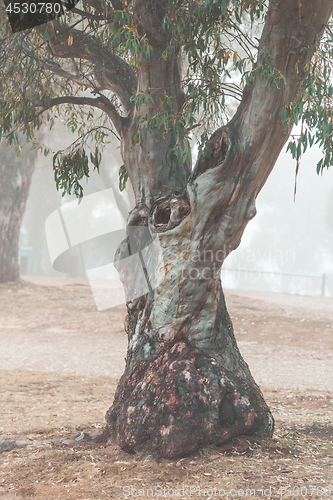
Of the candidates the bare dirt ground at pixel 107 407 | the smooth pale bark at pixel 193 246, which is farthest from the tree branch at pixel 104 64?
the bare dirt ground at pixel 107 407

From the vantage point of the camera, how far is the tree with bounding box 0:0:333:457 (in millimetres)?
3924

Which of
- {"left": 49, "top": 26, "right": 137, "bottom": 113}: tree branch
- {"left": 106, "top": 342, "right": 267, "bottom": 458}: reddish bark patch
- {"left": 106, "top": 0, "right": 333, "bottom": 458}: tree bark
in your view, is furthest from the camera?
{"left": 49, "top": 26, "right": 137, "bottom": 113}: tree branch

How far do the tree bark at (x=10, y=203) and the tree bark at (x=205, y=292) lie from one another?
456 inches

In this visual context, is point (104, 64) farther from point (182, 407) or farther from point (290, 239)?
point (290, 239)

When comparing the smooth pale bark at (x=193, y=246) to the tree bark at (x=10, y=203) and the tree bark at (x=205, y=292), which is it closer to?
the tree bark at (x=205, y=292)

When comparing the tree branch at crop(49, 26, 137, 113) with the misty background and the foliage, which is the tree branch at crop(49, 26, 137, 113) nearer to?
the foliage

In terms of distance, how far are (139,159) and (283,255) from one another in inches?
2123

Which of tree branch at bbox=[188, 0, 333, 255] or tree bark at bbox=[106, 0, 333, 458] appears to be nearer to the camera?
tree bark at bbox=[106, 0, 333, 458]

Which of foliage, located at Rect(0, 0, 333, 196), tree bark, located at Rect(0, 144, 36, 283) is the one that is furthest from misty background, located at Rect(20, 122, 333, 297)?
foliage, located at Rect(0, 0, 333, 196)

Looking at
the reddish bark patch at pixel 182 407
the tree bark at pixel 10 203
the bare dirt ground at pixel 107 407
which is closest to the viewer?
the bare dirt ground at pixel 107 407

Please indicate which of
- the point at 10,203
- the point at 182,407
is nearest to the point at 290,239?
the point at 10,203

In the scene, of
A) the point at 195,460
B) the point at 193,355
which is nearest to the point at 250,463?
the point at 195,460

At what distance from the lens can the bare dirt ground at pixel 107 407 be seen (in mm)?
3293

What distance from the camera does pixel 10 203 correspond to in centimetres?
1540
